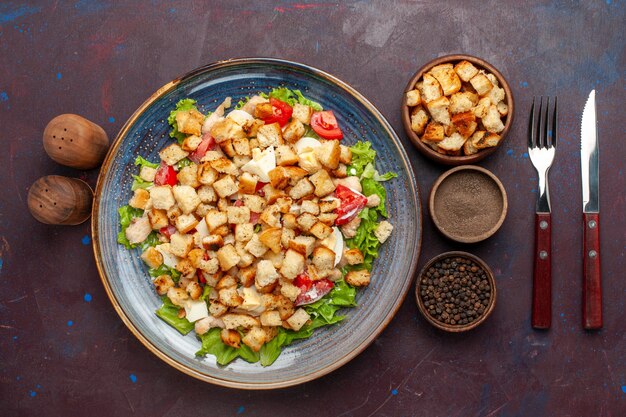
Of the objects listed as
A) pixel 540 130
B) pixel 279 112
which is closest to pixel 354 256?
pixel 279 112

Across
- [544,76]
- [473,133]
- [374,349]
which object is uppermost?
[544,76]

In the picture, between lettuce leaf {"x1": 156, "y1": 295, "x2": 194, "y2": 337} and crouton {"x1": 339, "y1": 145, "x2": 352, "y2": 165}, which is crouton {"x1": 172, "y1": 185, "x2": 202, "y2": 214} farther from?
crouton {"x1": 339, "y1": 145, "x2": 352, "y2": 165}

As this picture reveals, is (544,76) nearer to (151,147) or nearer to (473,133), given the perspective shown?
(473,133)

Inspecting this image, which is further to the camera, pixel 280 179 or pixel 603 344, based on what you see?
pixel 603 344

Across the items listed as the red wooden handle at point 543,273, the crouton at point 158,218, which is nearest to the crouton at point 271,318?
the crouton at point 158,218

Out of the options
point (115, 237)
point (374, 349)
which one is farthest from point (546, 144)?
point (115, 237)
